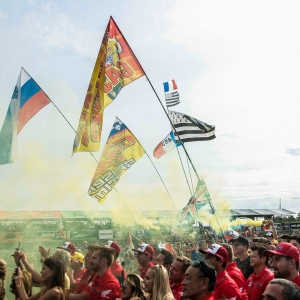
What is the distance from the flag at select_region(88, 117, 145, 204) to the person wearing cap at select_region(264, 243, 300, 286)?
7051 millimetres

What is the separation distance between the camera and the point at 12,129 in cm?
1152

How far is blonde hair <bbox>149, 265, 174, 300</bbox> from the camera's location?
13.4ft

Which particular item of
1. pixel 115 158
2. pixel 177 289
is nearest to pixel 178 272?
pixel 177 289

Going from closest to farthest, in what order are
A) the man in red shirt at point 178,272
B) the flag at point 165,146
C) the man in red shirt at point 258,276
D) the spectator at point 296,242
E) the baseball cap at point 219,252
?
the man in red shirt at point 178,272, the baseball cap at point 219,252, the man in red shirt at point 258,276, the spectator at point 296,242, the flag at point 165,146

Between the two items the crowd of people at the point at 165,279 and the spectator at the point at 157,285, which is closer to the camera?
the crowd of people at the point at 165,279

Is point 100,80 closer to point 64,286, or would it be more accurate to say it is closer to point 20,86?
point 20,86

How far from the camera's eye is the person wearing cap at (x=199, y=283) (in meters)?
3.71

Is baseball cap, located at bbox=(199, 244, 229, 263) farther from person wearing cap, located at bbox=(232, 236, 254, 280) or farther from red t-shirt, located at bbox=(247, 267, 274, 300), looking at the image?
person wearing cap, located at bbox=(232, 236, 254, 280)

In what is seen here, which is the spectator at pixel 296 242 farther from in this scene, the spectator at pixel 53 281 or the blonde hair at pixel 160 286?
the spectator at pixel 53 281

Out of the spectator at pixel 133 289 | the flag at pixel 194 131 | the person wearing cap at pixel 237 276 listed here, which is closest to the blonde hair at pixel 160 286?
the spectator at pixel 133 289

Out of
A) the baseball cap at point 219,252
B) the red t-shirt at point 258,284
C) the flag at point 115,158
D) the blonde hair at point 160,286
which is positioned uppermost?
the flag at point 115,158

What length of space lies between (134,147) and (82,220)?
13796 millimetres

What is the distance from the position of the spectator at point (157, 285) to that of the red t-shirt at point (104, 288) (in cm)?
56

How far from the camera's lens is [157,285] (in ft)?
13.6
